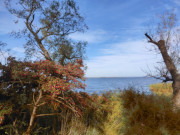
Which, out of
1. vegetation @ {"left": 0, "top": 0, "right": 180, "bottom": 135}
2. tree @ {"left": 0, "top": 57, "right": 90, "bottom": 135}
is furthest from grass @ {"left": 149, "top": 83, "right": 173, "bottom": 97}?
tree @ {"left": 0, "top": 57, "right": 90, "bottom": 135}

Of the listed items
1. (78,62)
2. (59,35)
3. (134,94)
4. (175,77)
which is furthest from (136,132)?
(59,35)

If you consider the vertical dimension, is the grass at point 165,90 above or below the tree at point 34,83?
below

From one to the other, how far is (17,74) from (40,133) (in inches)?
93.5

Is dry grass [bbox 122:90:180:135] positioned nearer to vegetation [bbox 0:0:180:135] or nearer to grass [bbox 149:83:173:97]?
vegetation [bbox 0:0:180:135]

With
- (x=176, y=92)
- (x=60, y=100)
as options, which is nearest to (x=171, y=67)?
(x=176, y=92)

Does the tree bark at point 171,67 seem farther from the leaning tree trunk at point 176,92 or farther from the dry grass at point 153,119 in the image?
the dry grass at point 153,119

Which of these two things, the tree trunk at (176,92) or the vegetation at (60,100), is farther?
the tree trunk at (176,92)

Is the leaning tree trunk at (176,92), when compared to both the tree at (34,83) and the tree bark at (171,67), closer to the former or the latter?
the tree bark at (171,67)

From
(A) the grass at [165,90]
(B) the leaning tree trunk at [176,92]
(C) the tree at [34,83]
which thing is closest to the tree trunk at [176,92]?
(B) the leaning tree trunk at [176,92]

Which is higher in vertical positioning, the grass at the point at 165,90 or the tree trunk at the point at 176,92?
the tree trunk at the point at 176,92

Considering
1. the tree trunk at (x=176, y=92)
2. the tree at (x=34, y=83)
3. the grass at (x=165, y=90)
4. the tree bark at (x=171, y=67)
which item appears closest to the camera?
the tree at (x=34, y=83)

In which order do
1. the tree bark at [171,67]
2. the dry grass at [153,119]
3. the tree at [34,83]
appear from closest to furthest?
the tree at [34,83]
the dry grass at [153,119]
the tree bark at [171,67]

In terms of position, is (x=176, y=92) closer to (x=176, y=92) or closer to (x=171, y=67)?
(x=176, y=92)

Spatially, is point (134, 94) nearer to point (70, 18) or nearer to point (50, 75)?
point (50, 75)
